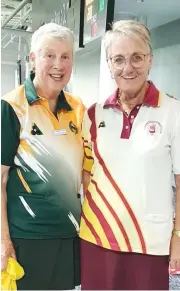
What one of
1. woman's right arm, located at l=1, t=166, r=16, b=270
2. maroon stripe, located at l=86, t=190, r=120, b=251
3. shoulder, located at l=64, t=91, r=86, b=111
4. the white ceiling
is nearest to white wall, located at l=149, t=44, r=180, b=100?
the white ceiling

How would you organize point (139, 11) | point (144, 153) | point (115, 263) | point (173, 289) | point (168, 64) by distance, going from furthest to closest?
point (168, 64) < point (139, 11) < point (173, 289) < point (115, 263) < point (144, 153)

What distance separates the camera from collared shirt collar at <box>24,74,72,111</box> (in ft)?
4.44

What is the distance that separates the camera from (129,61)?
128cm

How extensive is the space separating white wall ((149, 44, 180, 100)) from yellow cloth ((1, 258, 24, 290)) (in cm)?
333

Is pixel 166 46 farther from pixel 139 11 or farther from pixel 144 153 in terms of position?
pixel 144 153

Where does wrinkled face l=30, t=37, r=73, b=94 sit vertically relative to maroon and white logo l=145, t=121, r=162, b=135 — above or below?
above

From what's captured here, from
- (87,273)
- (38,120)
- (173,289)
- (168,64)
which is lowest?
(173,289)

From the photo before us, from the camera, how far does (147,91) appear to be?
135 centimetres

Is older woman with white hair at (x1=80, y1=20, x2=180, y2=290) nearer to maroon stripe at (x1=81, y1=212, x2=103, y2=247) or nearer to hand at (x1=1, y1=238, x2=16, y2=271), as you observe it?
maroon stripe at (x1=81, y1=212, x2=103, y2=247)

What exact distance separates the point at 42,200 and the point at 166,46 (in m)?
3.68

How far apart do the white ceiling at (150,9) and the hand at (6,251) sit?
2.25 metres

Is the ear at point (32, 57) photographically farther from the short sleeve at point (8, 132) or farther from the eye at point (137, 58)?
the eye at point (137, 58)

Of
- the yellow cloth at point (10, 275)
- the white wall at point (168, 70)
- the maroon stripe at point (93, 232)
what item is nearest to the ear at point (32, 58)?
the maroon stripe at point (93, 232)

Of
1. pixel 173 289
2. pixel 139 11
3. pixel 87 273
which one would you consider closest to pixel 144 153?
pixel 87 273
